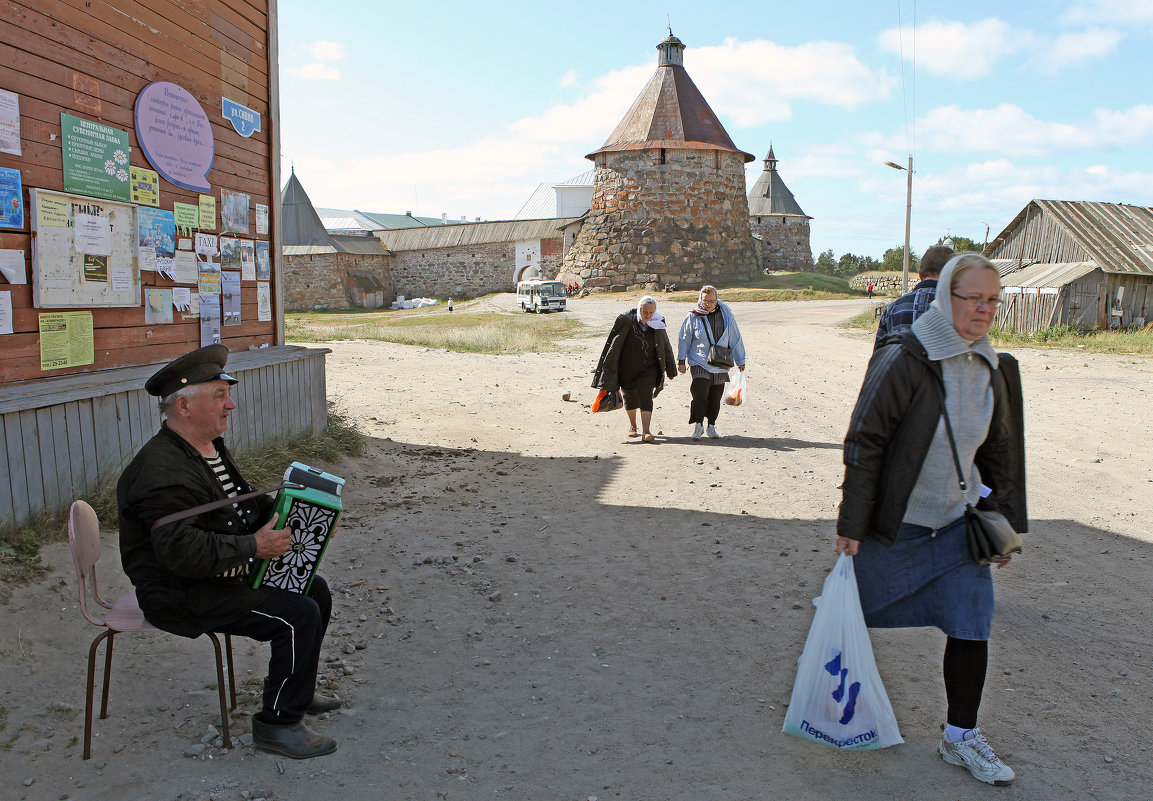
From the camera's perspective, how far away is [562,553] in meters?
5.91

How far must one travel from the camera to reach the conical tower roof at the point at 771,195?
63.2 m

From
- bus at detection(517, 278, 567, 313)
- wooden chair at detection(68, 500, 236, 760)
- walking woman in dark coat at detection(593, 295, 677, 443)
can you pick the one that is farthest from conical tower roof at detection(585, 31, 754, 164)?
wooden chair at detection(68, 500, 236, 760)

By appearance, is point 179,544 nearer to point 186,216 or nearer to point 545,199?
point 186,216

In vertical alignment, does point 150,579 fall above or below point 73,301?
below

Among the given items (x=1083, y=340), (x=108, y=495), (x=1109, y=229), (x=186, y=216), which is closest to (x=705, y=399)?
(x=186, y=216)

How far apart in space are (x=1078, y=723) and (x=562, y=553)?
3262 millimetres

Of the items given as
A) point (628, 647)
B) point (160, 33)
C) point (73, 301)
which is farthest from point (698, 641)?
point (160, 33)

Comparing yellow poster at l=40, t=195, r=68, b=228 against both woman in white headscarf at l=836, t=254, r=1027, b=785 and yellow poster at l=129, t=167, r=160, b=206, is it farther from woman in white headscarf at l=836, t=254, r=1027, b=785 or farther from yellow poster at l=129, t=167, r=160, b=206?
woman in white headscarf at l=836, t=254, r=1027, b=785

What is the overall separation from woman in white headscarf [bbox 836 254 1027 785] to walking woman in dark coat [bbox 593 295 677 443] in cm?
645

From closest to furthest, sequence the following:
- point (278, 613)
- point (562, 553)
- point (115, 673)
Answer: point (278, 613) < point (115, 673) < point (562, 553)

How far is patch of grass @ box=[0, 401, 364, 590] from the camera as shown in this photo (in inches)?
176

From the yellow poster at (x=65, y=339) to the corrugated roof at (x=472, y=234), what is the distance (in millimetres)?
43174

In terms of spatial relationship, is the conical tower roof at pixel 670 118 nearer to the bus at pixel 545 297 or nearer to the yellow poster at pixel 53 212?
the bus at pixel 545 297

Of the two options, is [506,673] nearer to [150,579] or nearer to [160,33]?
[150,579]
